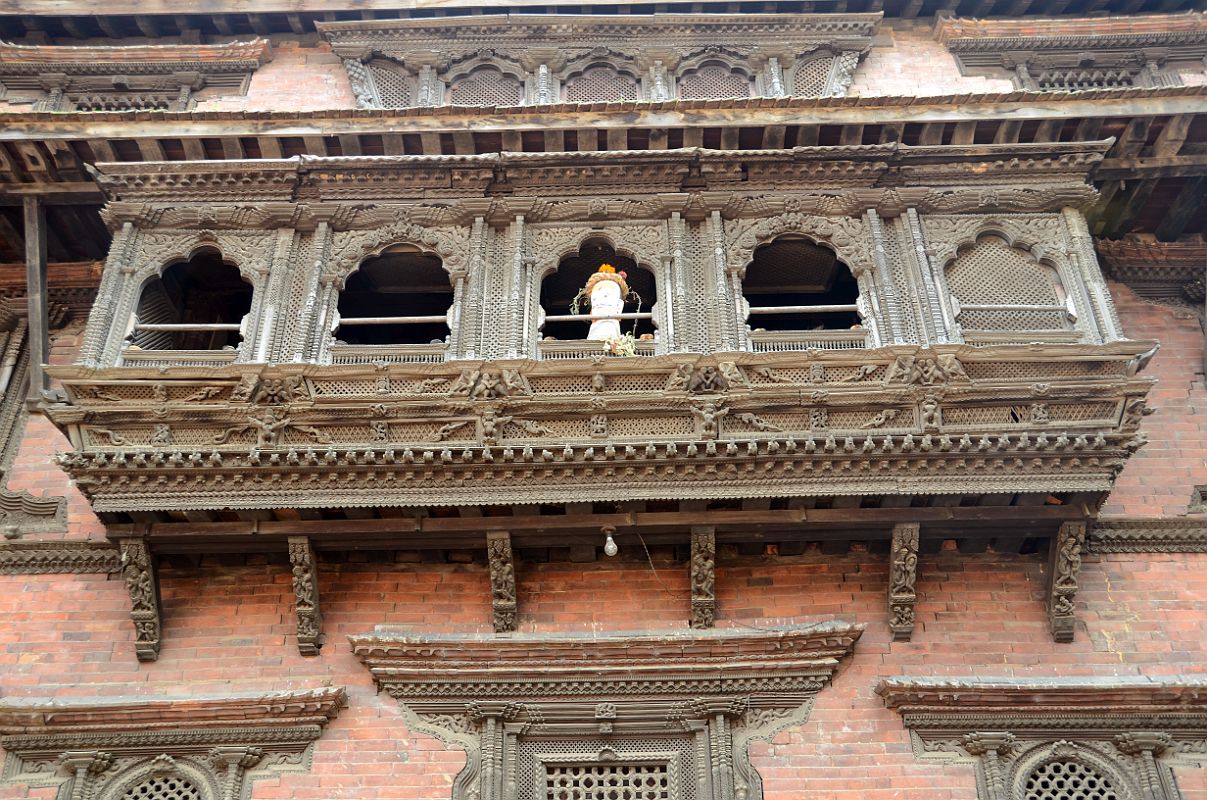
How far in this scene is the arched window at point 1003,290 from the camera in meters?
9.02

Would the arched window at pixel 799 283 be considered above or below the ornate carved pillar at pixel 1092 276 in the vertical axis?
above

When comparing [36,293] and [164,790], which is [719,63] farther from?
[164,790]

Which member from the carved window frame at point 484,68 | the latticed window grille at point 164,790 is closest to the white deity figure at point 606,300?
the carved window frame at point 484,68

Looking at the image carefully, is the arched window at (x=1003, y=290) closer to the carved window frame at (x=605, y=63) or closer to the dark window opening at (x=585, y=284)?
the dark window opening at (x=585, y=284)

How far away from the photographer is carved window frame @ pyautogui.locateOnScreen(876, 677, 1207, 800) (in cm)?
800

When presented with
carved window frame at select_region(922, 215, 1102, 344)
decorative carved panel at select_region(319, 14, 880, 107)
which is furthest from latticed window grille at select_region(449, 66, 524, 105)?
carved window frame at select_region(922, 215, 1102, 344)

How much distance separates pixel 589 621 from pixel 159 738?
10.3 feet

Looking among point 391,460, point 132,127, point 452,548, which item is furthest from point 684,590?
point 132,127

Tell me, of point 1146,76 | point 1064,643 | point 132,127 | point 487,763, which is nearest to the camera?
point 487,763

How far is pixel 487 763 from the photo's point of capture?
799 cm

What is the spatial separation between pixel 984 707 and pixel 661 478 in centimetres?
276

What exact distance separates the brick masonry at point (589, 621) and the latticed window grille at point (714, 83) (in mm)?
5390

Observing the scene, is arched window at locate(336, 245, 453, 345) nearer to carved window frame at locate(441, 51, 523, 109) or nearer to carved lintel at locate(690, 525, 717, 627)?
carved window frame at locate(441, 51, 523, 109)

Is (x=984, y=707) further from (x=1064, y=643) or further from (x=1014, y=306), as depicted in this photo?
(x=1014, y=306)
